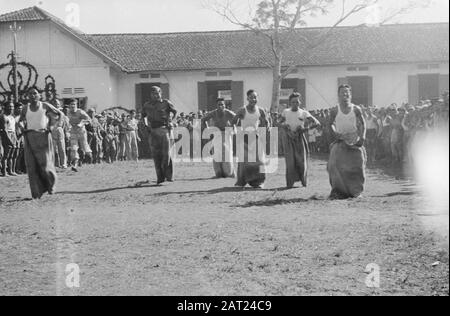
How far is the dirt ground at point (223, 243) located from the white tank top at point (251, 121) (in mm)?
1206

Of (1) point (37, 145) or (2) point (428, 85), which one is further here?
(2) point (428, 85)

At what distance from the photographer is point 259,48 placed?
37438 mm

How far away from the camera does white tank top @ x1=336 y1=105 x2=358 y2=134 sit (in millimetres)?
11914

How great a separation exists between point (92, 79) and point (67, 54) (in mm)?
1546

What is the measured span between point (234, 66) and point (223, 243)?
27.9 m

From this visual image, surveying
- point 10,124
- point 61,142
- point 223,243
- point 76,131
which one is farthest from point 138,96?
point 223,243

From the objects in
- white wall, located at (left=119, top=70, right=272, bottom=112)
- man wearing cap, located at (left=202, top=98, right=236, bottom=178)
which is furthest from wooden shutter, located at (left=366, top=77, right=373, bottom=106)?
man wearing cap, located at (left=202, top=98, right=236, bottom=178)

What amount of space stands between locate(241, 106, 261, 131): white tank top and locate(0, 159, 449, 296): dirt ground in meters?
1.21

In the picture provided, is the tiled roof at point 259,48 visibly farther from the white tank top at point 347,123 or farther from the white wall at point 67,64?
the white tank top at point 347,123

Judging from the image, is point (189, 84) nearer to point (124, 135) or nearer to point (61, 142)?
point (124, 135)

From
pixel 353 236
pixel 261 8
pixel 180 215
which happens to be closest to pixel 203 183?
pixel 180 215

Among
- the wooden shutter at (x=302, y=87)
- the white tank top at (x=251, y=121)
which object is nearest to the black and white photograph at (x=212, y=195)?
the white tank top at (x=251, y=121)

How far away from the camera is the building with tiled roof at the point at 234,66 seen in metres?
33.6

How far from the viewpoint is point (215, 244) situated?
8.26 meters
